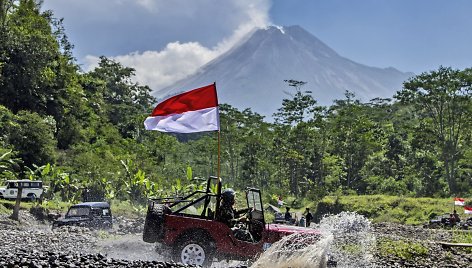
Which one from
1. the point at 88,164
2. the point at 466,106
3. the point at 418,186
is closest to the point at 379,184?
the point at 418,186

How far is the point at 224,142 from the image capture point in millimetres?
60625

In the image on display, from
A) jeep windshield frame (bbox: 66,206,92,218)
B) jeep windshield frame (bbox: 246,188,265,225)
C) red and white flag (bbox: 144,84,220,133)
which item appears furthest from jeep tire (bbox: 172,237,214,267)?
jeep windshield frame (bbox: 66,206,92,218)

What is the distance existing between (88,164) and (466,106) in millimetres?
30918

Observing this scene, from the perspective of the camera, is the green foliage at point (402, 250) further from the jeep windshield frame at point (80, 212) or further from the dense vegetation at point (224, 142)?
the dense vegetation at point (224, 142)

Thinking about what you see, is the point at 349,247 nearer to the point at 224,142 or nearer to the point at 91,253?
the point at 91,253

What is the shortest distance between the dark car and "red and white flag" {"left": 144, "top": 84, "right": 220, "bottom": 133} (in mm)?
10787

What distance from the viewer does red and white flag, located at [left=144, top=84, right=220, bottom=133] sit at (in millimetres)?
12125

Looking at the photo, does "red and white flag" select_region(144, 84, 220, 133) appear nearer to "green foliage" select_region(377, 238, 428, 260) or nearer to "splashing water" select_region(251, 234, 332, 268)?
"splashing water" select_region(251, 234, 332, 268)

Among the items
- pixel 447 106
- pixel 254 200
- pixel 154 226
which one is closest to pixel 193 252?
pixel 154 226

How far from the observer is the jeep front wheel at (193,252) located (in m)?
10.2

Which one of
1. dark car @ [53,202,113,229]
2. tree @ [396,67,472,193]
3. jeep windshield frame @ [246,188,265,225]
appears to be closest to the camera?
jeep windshield frame @ [246,188,265,225]

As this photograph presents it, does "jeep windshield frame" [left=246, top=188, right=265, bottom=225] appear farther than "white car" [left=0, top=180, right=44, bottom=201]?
No

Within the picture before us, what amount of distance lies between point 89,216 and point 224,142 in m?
39.3

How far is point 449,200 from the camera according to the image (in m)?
36.5
